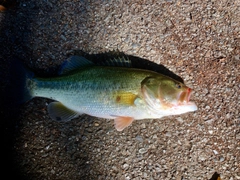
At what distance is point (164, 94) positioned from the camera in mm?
2545

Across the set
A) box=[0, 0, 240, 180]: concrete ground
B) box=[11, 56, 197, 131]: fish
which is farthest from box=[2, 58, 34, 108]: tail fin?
box=[0, 0, 240, 180]: concrete ground

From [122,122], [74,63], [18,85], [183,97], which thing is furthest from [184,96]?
[18,85]

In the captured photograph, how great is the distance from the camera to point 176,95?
100 inches

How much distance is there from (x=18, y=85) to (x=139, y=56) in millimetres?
1474

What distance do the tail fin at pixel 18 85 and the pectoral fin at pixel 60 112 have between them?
29 centimetres

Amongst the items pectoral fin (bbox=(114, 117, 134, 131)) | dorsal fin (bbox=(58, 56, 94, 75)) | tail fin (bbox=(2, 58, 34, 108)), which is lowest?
pectoral fin (bbox=(114, 117, 134, 131))

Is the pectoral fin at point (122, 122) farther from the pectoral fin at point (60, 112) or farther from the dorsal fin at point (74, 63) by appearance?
the dorsal fin at point (74, 63)

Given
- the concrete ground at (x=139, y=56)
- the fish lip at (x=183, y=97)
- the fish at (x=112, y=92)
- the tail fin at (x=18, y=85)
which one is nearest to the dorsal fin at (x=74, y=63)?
the fish at (x=112, y=92)

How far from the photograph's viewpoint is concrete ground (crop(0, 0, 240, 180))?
2.88 m

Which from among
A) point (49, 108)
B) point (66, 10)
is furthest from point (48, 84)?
point (66, 10)

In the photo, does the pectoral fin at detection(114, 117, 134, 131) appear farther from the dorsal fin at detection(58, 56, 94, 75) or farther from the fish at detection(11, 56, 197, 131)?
the dorsal fin at detection(58, 56, 94, 75)

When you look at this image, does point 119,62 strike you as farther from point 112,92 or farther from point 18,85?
point 18,85

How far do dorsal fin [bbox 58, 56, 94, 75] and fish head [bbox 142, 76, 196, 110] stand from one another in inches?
28.9

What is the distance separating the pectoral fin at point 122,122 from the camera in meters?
2.67
